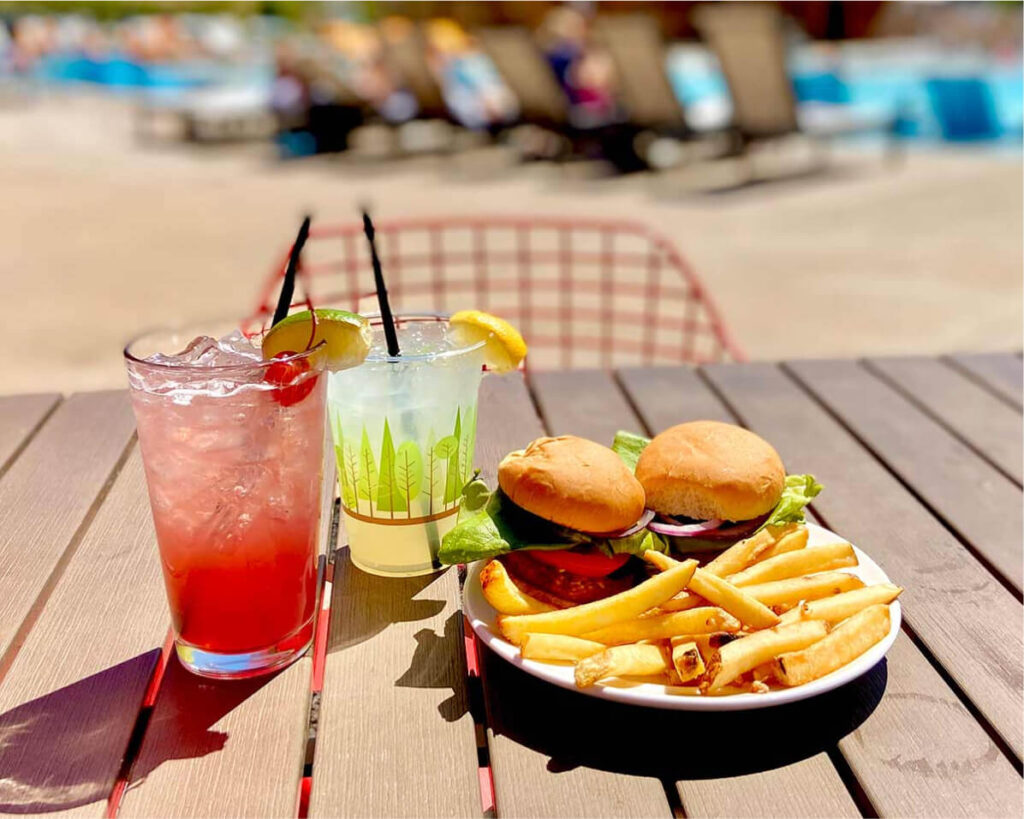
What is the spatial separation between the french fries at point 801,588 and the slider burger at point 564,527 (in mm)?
160

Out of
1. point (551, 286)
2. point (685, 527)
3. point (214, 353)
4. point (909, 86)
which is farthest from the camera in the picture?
point (909, 86)

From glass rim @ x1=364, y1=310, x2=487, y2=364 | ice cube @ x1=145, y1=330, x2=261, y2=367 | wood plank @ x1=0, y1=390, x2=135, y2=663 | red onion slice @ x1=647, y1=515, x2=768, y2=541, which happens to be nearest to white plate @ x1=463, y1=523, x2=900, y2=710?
red onion slice @ x1=647, y1=515, x2=768, y2=541

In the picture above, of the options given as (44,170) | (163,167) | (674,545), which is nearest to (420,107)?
(163,167)

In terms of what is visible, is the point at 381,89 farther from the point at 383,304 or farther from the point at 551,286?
the point at 383,304

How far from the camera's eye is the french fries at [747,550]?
1.36 m

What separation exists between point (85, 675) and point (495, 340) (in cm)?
70

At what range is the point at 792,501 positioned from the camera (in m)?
1.50

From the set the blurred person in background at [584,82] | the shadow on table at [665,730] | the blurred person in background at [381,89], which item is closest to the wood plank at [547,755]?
the shadow on table at [665,730]

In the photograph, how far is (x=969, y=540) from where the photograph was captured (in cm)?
172

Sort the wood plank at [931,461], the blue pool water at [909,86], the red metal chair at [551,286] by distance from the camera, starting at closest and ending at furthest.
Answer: the wood plank at [931,461] < the red metal chair at [551,286] < the blue pool water at [909,86]

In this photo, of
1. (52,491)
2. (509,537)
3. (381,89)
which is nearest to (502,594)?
(509,537)

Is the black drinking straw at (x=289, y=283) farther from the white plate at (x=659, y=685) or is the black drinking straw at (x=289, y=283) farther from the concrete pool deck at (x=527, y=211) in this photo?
the concrete pool deck at (x=527, y=211)

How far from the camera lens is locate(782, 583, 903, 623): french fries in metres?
1.27

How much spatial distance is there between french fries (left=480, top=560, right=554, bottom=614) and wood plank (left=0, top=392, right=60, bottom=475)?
46.6 inches
